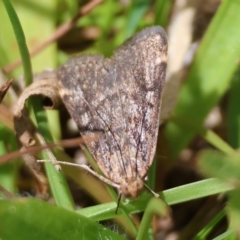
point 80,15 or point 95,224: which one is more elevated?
point 80,15

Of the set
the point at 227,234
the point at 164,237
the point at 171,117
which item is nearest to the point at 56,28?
the point at 171,117

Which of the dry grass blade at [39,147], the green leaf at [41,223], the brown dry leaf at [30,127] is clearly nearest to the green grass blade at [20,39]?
the brown dry leaf at [30,127]

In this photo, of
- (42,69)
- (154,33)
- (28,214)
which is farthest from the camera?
(42,69)

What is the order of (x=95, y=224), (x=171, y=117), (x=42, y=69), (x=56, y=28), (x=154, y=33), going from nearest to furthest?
(x=95, y=224) → (x=154, y=33) → (x=171, y=117) → (x=42, y=69) → (x=56, y=28)

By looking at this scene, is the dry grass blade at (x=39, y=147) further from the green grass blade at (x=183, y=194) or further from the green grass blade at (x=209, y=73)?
the green grass blade at (x=209, y=73)

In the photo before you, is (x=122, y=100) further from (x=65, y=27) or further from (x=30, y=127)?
(x=65, y=27)

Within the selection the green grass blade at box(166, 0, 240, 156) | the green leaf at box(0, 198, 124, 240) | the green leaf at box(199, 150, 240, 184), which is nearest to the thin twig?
the green grass blade at box(166, 0, 240, 156)

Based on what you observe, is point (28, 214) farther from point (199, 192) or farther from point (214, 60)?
point (214, 60)

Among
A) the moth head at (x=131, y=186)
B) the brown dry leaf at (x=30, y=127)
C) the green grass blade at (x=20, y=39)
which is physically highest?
the green grass blade at (x=20, y=39)
